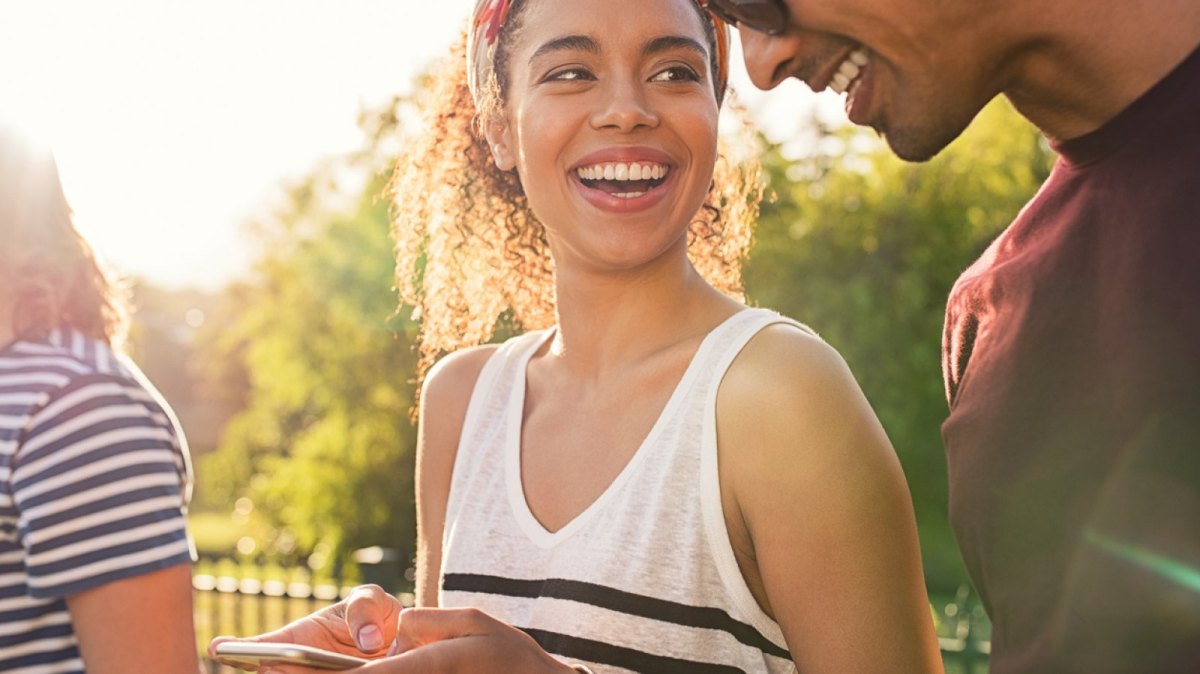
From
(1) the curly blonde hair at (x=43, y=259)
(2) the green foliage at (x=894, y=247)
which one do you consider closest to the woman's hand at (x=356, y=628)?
(1) the curly blonde hair at (x=43, y=259)

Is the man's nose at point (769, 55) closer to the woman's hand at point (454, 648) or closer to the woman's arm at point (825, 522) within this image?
the woman's arm at point (825, 522)

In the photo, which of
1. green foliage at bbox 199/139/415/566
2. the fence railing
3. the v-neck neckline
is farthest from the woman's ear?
green foliage at bbox 199/139/415/566

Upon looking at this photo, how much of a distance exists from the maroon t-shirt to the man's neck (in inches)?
0.8

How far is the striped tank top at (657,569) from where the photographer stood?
2.07 m

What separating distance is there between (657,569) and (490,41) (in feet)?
3.82

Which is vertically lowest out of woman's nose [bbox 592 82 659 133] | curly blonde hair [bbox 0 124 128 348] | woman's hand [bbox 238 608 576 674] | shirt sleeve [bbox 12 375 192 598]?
woman's hand [bbox 238 608 576 674]

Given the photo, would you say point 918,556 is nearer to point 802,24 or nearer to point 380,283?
point 802,24

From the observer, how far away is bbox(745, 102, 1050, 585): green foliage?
1041 cm

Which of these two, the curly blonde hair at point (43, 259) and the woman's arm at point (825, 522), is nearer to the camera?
the woman's arm at point (825, 522)

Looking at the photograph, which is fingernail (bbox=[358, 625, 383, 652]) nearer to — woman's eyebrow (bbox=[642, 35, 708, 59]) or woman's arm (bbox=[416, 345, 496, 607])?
woman's arm (bbox=[416, 345, 496, 607])

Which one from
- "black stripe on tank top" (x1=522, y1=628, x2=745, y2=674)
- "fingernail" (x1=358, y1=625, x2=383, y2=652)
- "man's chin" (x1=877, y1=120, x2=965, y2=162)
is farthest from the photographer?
"black stripe on tank top" (x1=522, y1=628, x2=745, y2=674)

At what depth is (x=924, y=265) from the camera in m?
10.6

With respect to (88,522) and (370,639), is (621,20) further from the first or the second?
(88,522)

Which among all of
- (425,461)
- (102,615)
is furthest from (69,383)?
(425,461)
